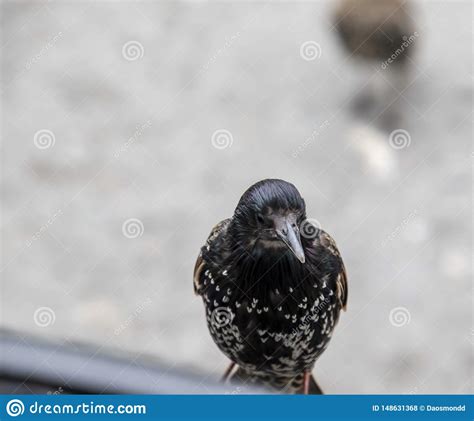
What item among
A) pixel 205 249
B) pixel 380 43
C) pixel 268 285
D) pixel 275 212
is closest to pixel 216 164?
pixel 380 43

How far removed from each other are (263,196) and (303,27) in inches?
243

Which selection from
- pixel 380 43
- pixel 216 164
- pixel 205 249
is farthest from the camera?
pixel 380 43

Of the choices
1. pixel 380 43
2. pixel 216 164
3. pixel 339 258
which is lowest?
pixel 216 164

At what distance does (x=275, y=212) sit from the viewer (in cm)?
238

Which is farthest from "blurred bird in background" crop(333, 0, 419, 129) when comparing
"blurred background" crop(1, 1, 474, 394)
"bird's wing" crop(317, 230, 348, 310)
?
"bird's wing" crop(317, 230, 348, 310)

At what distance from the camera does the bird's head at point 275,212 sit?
7.64 ft

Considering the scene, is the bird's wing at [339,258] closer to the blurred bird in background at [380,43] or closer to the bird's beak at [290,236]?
the bird's beak at [290,236]

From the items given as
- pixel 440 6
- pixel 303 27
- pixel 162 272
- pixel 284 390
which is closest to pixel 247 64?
pixel 303 27

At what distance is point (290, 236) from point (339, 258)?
0.63 metres

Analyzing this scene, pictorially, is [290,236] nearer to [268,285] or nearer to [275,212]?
[275,212]

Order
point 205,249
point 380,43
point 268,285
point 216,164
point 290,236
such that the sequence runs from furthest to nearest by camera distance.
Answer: point 380,43 → point 216,164 → point 205,249 → point 268,285 → point 290,236

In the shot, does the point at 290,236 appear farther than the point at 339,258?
No

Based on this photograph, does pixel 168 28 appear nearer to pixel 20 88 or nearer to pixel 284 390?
pixel 20 88

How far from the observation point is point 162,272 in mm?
6254
